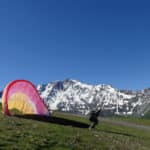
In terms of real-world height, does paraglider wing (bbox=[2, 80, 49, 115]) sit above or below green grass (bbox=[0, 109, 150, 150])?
above

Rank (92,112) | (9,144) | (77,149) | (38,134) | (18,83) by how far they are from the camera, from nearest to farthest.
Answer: (9,144)
(77,149)
(38,134)
(92,112)
(18,83)

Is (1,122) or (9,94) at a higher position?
(9,94)

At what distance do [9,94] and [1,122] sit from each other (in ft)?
33.8

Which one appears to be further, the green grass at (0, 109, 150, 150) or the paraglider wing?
the paraglider wing

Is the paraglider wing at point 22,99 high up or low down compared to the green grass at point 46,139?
up

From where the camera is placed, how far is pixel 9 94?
131 ft

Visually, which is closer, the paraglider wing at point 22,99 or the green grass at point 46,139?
the green grass at point 46,139

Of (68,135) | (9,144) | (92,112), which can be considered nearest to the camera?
(9,144)

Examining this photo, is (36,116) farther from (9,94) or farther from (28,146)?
(28,146)

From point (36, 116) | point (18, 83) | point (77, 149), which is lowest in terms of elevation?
point (77, 149)

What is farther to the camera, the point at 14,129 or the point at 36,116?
the point at 36,116

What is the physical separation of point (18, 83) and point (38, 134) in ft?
51.8

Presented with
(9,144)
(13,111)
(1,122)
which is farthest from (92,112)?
(9,144)

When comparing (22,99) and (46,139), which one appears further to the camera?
(22,99)
